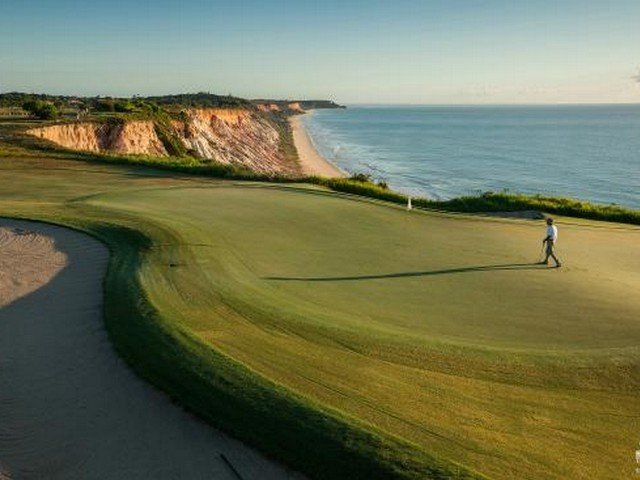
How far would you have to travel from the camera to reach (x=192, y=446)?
243 inches

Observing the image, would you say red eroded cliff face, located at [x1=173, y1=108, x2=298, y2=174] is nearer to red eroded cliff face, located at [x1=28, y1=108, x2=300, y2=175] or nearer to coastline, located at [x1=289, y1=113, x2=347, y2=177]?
red eroded cliff face, located at [x1=28, y1=108, x2=300, y2=175]

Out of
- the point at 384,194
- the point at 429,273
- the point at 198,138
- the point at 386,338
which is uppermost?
the point at 386,338

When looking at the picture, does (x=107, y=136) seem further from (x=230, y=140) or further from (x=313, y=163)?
(x=230, y=140)

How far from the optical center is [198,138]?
71.8 metres

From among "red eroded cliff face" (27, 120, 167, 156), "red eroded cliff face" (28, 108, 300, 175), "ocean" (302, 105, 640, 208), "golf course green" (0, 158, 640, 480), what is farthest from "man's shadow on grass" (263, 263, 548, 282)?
"ocean" (302, 105, 640, 208)

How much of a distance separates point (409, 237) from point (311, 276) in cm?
515

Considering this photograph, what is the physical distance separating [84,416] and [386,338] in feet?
14.2

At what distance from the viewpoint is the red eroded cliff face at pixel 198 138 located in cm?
4866

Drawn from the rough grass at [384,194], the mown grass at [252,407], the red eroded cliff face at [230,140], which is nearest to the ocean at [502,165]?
the red eroded cliff face at [230,140]

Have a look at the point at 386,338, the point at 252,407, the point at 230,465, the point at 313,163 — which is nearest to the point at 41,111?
the point at 313,163

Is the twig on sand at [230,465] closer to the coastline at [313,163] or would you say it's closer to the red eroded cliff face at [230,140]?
the red eroded cliff face at [230,140]

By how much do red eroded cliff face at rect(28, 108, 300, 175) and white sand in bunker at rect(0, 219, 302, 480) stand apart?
2657 cm

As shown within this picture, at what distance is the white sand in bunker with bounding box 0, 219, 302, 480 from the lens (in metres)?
5.90

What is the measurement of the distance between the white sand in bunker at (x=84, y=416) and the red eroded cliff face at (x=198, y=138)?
26.6 metres
